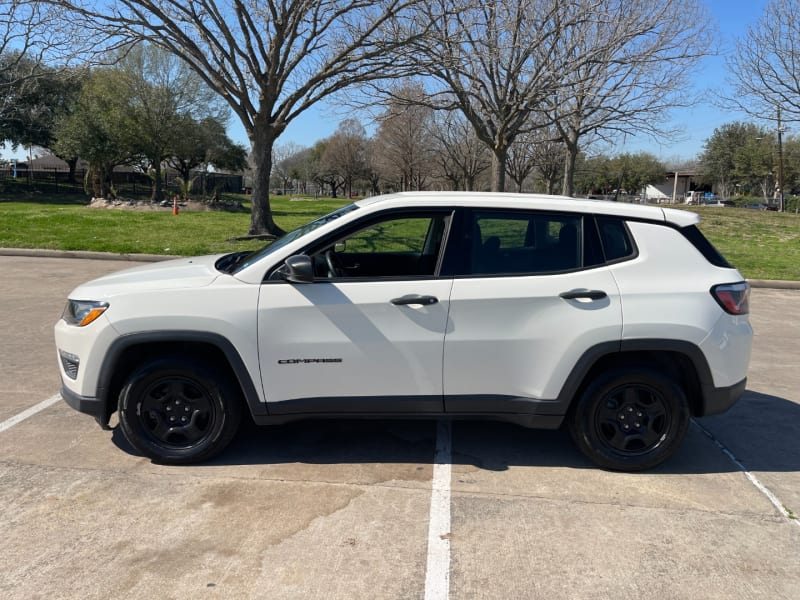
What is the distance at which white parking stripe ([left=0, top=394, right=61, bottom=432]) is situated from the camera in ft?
14.2

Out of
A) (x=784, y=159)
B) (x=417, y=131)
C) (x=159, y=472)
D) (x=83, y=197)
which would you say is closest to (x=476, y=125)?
(x=159, y=472)

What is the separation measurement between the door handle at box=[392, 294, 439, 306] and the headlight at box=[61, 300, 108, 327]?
5.83ft

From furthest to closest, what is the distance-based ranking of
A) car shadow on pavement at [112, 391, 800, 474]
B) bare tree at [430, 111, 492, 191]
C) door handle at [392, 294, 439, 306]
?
bare tree at [430, 111, 492, 191], car shadow on pavement at [112, 391, 800, 474], door handle at [392, 294, 439, 306]

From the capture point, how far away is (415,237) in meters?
4.36

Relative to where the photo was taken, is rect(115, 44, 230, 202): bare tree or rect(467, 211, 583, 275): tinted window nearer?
rect(467, 211, 583, 275): tinted window

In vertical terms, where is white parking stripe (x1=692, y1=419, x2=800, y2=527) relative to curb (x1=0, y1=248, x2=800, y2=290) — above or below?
below

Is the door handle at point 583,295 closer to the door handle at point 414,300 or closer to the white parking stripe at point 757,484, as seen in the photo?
the door handle at point 414,300

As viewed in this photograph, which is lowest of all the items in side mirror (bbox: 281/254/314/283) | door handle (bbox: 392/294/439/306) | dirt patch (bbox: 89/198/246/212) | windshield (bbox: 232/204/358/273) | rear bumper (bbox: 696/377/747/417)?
rear bumper (bbox: 696/377/747/417)

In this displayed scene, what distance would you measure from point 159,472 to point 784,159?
66.0 m

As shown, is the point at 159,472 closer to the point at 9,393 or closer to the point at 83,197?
the point at 9,393

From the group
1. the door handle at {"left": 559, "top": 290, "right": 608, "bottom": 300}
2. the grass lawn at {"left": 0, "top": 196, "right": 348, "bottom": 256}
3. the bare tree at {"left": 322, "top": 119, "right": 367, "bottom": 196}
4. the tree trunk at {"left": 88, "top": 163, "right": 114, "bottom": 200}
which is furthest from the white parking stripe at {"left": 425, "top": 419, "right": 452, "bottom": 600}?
the bare tree at {"left": 322, "top": 119, "right": 367, "bottom": 196}

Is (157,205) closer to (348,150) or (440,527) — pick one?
(440,527)

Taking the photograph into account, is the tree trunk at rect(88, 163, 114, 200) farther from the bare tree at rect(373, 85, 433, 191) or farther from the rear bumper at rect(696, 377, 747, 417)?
the rear bumper at rect(696, 377, 747, 417)

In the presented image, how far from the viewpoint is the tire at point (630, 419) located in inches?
147
